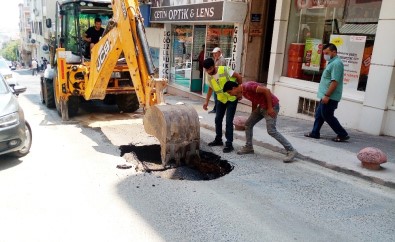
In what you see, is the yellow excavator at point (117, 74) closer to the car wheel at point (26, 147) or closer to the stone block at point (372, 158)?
the car wheel at point (26, 147)

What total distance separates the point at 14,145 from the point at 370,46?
7.19m

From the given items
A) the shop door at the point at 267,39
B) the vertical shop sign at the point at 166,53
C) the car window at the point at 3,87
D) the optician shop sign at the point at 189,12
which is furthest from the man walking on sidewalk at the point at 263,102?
the vertical shop sign at the point at 166,53

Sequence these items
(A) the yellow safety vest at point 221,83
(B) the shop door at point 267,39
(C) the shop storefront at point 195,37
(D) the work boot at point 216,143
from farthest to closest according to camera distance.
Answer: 1. (B) the shop door at point 267,39
2. (C) the shop storefront at point 195,37
3. (D) the work boot at point 216,143
4. (A) the yellow safety vest at point 221,83

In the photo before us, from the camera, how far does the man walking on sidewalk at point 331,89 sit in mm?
6215

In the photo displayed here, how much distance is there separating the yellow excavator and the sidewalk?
190 centimetres

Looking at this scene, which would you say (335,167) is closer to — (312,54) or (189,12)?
(312,54)

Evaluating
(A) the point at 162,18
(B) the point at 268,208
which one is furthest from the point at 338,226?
(A) the point at 162,18

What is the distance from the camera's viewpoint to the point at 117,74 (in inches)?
351

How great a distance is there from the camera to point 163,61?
15.9 m

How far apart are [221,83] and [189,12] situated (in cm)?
712

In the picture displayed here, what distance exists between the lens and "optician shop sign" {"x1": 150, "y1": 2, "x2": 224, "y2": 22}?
1081cm

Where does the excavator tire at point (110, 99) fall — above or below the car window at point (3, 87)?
below

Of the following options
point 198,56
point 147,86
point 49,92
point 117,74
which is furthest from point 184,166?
point 198,56

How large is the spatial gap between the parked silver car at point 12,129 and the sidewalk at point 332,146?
3.98 meters
